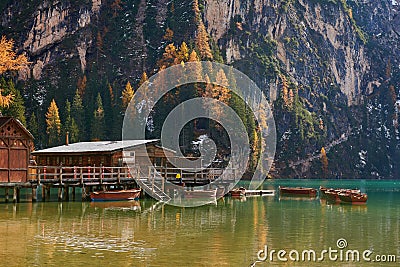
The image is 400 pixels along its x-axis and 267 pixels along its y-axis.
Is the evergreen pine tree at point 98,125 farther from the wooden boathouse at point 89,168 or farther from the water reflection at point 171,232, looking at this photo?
the water reflection at point 171,232

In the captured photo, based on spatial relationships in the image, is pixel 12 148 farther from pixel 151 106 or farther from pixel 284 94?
pixel 284 94

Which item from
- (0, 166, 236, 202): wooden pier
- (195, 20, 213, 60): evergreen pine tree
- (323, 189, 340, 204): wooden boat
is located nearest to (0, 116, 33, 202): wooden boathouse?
(0, 166, 236, 202): wooden pier

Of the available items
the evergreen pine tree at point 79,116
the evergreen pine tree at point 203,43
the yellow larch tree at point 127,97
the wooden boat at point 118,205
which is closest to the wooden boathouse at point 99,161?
the wooden boat at point 118,205

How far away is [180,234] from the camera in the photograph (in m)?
38.3

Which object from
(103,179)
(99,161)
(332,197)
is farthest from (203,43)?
(103,179)

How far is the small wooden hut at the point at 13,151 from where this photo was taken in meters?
55.8

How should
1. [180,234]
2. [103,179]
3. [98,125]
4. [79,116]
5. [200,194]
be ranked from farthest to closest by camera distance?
[79,116] < [98,125] < [200,194] < [103,179] < [180,234]

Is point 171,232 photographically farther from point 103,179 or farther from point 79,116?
point 79,116

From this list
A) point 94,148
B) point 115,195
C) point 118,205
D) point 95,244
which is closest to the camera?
point 95,244

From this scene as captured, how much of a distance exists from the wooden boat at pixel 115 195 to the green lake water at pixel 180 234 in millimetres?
2074

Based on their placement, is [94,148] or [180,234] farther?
[94,148]

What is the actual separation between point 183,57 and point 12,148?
10638 centimetres

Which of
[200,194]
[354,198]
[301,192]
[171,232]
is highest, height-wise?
[200,194]

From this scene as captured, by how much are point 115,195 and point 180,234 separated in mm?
24033
